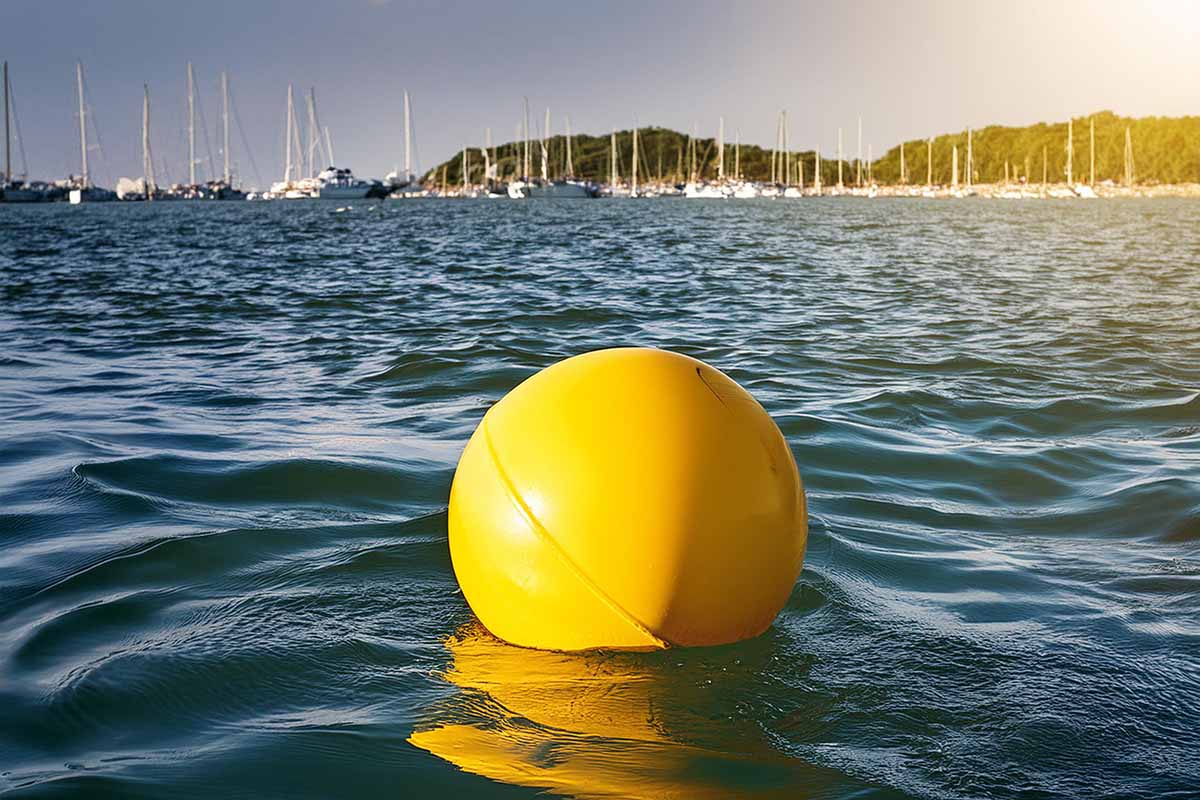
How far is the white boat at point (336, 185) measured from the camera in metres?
123

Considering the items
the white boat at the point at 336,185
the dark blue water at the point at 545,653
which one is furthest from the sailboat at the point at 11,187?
the dark blue water at the point at 545,653

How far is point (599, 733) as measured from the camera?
3.60 metres

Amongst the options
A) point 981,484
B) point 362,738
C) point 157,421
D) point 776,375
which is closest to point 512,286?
point 776,375

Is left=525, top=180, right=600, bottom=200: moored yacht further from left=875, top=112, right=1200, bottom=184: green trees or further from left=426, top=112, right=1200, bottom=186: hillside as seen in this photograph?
left=875, top=112, right=1200, bottom=184: green trees

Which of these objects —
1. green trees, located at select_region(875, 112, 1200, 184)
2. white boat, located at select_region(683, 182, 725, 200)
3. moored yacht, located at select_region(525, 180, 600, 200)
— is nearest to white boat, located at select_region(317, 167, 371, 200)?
moored yacht, located at select_region(525, 180, 600, 200)

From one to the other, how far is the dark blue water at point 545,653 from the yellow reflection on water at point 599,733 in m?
0.01

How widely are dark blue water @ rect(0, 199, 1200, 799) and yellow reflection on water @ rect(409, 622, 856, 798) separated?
0.05 feet

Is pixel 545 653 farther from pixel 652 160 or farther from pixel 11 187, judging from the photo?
pixel 652 160

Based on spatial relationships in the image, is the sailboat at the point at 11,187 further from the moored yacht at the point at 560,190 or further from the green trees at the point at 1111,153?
the green trees at the point at 1111,153

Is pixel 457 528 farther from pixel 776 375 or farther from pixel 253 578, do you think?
pixel 776 375

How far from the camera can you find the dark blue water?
3422mm

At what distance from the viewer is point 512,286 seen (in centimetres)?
1934

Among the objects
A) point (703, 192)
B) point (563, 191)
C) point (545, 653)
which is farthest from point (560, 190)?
point (545, 653)

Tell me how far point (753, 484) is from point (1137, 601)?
199 cm
